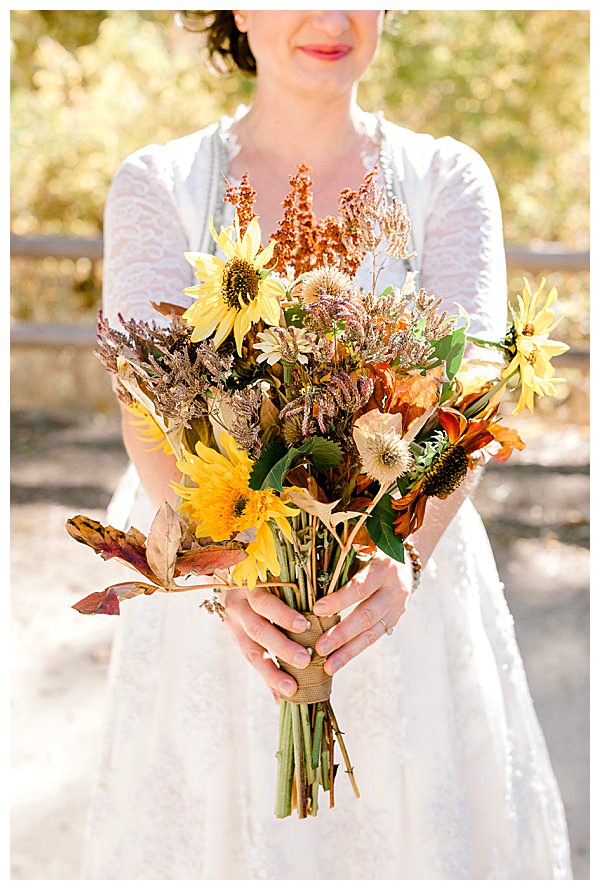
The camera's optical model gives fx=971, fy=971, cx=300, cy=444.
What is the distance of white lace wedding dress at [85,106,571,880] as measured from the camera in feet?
5.71

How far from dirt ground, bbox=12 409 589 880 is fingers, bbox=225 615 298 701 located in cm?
153

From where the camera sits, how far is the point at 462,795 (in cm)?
181

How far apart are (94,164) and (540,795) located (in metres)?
5.52

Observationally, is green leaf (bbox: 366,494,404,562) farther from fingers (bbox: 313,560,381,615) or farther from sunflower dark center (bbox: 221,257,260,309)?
sunflower dark center (bbox: 221,257,260,309)

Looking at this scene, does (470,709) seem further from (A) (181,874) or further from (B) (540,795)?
(A) (181,874)

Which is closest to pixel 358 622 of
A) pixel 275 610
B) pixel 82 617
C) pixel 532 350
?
pixel 275 610

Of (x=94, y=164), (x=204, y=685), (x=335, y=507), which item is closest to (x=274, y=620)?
(x=335, y=507)

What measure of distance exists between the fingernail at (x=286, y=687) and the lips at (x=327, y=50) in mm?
1040

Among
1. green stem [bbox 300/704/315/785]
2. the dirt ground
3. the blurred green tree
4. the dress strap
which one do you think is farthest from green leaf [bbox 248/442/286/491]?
the blurred green tree

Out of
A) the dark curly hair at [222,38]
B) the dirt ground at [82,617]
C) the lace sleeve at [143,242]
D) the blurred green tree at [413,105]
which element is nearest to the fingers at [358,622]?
the lace sleeve at [143,242]

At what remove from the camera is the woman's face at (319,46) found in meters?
1.63

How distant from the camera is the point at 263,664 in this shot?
141cm

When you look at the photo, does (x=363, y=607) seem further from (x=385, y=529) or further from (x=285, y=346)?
(x=285, y=346)

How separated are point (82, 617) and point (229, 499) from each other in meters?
3.00
